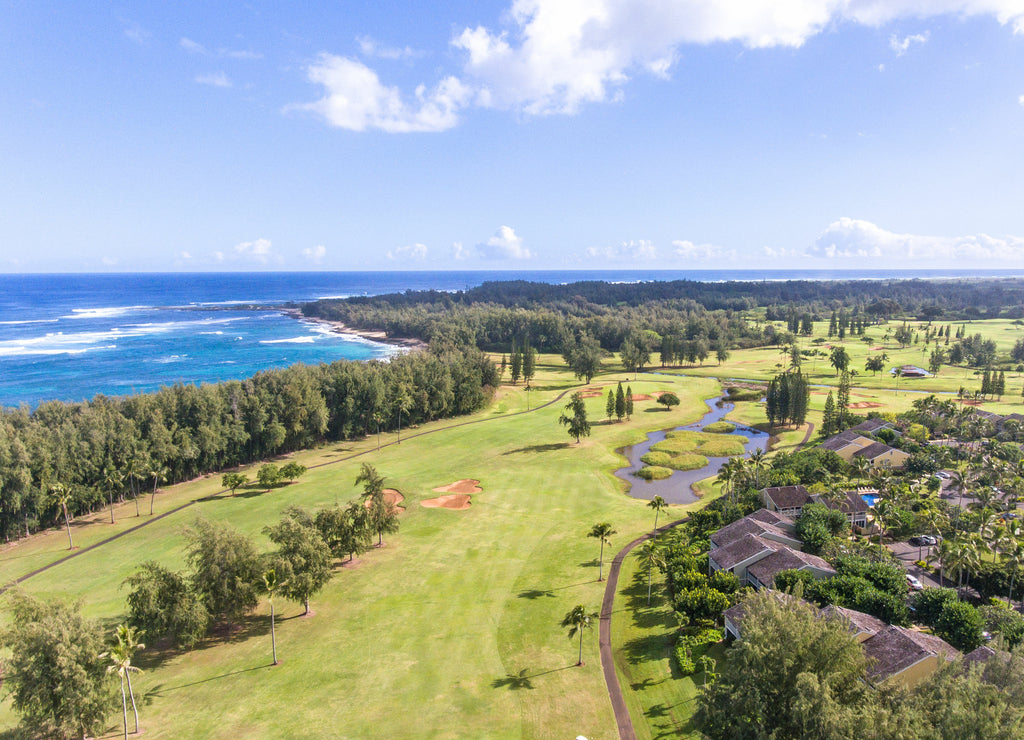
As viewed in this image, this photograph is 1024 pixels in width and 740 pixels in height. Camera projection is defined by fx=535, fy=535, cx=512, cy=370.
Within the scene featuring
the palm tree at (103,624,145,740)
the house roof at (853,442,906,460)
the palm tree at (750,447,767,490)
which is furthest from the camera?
the house roof at (853,442,906,460)

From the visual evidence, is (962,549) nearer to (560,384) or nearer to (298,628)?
(298,628)

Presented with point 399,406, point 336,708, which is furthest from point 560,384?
point 336,708

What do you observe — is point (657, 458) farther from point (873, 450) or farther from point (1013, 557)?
point (1013, 557)

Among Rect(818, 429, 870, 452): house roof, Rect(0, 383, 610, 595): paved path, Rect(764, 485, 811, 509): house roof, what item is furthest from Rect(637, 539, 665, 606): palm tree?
Rect(0, 383, 610, 595): paved path

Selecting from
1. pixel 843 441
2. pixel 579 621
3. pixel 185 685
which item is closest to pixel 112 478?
pixel 185 685

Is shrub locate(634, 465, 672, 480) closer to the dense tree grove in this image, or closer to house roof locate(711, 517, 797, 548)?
house roof locate(711, 517, 797, 548)
